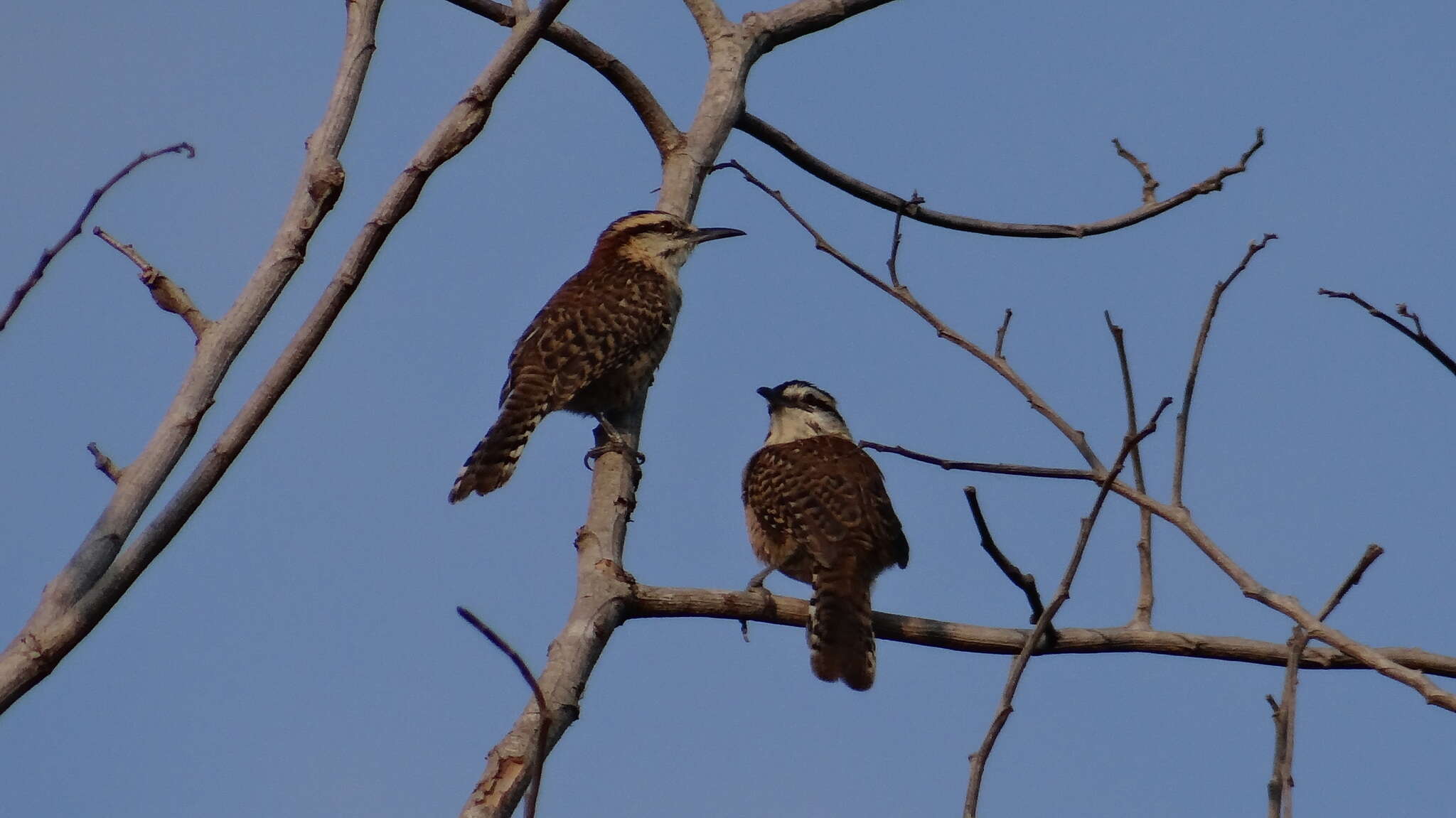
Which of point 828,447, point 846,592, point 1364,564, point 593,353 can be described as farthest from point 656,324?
point 1364,564

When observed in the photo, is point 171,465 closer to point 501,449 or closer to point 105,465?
point 105,465

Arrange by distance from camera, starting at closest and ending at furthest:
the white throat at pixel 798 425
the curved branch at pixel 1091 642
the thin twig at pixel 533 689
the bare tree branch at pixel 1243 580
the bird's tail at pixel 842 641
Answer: the thin twig at pixel 533 689 → the bare tree branch at pixel 1243 580 → the curved branch at pixel 1091 642 → the bird's tail at pixel 842 641 → the white throat at pixel 798 425

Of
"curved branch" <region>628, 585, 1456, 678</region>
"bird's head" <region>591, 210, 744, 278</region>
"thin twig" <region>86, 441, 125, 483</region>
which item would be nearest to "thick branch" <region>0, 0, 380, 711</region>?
"thin twig" <region>86, 441, 125, 483</region>

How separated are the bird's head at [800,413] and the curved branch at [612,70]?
5.86 ft

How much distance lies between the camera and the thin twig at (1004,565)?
3.97 metres

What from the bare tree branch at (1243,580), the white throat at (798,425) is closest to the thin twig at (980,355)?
the bare tree branch at (1243,580)

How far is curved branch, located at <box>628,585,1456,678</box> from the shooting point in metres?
4.59

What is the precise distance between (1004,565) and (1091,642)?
687 mm

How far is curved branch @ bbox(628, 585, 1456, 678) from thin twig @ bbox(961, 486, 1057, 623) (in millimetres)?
219

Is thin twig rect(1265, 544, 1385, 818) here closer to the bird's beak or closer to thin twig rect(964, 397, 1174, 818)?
thin twig rect(964, 397, 1174, 818)

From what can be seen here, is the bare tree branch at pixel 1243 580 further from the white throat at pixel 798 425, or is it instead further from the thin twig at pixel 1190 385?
the white throat at pixel 798 425

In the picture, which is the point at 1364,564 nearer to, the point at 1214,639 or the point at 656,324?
the point at 1214,639

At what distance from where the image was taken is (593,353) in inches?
278

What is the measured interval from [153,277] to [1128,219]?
187 inches
